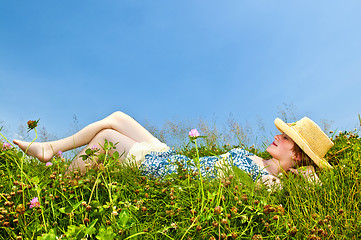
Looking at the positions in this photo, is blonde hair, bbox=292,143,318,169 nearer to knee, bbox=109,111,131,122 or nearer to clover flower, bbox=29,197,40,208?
knee, bbox=109,111,131,122

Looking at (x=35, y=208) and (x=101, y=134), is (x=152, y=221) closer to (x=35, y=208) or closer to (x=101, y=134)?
(x=35, y=208)

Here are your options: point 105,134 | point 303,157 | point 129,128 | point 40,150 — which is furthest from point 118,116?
point 303,157

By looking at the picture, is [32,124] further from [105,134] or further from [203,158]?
[203,158]

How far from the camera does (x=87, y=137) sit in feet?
15.7

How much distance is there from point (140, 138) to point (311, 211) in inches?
104

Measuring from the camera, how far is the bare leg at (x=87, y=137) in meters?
4.70

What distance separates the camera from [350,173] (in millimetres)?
3486

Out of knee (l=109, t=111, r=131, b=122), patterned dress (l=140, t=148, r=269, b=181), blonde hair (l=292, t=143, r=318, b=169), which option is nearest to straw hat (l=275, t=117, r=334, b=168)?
blonde hair (l=292, t=143, r=318, b=169)

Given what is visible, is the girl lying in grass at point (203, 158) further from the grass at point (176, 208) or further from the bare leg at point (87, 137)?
the grass at point (176, 208)

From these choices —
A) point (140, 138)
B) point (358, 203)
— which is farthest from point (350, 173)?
point (140, 138)

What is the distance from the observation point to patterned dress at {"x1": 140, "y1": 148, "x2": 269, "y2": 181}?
145 inches

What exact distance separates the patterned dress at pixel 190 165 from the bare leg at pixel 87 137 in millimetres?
592

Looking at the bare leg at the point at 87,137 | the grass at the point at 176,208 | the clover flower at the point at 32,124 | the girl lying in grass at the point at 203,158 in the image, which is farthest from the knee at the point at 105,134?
the clover flower at the point at 32,124

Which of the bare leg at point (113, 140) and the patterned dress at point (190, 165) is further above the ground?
the bare leg at point (113, 140)
